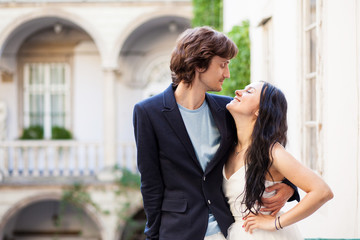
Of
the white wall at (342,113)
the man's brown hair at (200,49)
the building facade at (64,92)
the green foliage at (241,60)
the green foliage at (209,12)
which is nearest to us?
the man's brown hair at (200,49)

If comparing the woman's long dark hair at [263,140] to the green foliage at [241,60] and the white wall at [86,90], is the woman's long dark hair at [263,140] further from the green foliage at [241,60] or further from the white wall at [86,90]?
the white wall at [86,90]

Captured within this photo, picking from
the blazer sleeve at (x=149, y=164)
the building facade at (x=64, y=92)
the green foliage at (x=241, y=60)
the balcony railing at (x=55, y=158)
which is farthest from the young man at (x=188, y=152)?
the building facade at (x=64, y=92)

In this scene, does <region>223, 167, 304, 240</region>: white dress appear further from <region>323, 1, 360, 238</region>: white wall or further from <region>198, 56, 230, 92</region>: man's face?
<region>323, 1, 360, 238</region>: white wall

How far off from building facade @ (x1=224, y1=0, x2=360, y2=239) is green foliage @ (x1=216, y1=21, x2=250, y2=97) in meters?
1.44

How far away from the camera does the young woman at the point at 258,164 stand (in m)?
2.03

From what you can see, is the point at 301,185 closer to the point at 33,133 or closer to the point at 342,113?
Result: the point at 342,113

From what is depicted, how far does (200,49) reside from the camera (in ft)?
6.55

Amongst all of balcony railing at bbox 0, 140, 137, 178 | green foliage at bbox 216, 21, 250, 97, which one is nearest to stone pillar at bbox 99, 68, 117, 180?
balcony railing at bbox 0, 140, 137, 178

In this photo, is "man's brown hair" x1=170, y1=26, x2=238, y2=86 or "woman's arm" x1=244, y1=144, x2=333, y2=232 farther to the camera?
"man's brown hair" x1=170, y1=26, x2=238, y2=86

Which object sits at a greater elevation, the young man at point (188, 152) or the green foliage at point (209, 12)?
the green foliage at point (209, 12)

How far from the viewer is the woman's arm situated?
6.15 feet

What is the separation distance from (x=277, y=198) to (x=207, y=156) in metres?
0.38

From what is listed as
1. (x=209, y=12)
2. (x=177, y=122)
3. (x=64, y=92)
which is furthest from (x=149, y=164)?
(x=64, y=92)

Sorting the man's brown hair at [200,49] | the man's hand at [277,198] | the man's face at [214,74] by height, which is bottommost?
the man's hand at [277,198]
